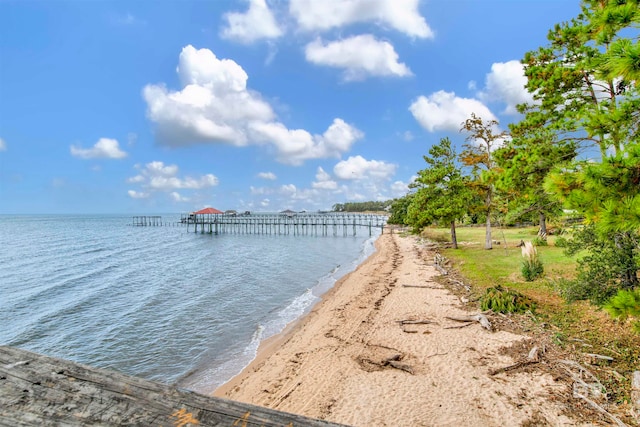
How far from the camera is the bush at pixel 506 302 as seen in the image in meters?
10.8

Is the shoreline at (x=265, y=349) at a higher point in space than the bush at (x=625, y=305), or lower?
lower

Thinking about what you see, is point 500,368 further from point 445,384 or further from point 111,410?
point 111,410

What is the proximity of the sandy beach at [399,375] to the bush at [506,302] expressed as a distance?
37.1 inches

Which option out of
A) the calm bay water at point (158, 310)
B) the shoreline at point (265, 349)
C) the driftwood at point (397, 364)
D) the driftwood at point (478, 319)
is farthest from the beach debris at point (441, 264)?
the driftwood at point (397, 364)

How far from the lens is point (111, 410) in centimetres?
113

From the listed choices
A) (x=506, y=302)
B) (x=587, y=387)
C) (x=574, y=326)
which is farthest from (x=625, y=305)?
(x=506, y=302)

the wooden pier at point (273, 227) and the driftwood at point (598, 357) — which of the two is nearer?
the driftwood at point (598, 357)

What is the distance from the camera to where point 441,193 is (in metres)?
26.0

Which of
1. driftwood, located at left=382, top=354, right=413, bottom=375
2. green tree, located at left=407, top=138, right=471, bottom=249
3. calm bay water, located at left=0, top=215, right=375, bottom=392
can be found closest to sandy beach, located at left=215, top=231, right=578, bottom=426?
driftwood, located at left=382, top=354, right=413, bottom=375

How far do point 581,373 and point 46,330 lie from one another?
17714mm

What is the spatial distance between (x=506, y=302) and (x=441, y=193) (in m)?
15.9

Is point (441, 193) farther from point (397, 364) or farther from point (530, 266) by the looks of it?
point (397, 364)

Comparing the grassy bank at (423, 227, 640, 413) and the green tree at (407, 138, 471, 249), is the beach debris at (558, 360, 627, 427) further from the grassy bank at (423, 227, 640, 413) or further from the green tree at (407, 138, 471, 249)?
the green tree at (407, 138, 471, 249)

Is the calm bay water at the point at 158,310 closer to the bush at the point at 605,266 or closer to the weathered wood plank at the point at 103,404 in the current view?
the weathered wood plank at the point at 103,404
